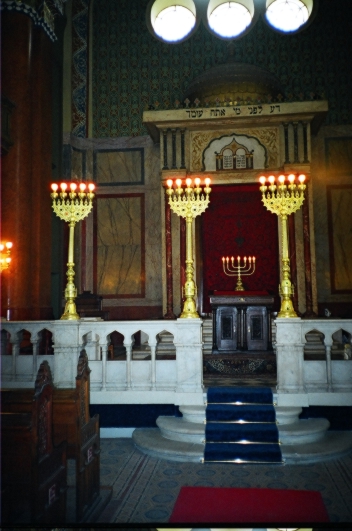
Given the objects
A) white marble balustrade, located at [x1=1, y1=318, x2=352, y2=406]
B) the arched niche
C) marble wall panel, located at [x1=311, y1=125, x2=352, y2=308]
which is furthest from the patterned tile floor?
marble wall panel, located at [x1=311, y1=125, x2=352, y2=308]

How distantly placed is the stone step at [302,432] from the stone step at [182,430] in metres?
1.05

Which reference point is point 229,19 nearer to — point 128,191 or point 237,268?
point 128,191

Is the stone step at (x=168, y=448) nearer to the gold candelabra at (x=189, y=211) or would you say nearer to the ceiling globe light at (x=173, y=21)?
the gold candelabra at (x=189, y=211)

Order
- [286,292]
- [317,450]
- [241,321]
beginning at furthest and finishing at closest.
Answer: [241,321], [286,292], [317,450]

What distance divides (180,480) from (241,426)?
4.26 feet

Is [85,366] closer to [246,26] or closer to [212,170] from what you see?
[212,170]

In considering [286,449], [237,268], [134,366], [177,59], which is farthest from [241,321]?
[177,59]

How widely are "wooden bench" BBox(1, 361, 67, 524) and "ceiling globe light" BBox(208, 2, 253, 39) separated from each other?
34.6 feet

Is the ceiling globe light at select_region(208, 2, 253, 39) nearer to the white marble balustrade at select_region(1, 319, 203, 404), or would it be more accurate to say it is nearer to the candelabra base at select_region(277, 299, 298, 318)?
the candelabra base at select_region(277, 299, 298, 318)

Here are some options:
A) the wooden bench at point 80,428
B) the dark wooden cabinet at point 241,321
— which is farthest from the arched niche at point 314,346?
the wooden bench at point 80,428

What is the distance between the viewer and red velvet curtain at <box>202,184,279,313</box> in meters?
10.7

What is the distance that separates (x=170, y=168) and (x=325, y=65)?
473cm

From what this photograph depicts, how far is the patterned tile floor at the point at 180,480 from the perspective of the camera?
428cm

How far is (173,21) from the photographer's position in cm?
1177
